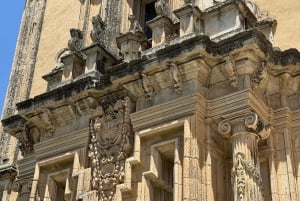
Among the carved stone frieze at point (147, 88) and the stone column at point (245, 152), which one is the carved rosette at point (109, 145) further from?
the stone column at point (245, 152)

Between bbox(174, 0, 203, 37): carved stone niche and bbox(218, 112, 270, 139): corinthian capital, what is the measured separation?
202cm

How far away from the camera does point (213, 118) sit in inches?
419

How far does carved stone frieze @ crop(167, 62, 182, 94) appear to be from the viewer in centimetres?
1084

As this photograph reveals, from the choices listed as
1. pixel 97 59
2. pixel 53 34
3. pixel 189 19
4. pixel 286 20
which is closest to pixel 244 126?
pixel 189 19

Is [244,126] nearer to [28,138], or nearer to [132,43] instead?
[132,43]

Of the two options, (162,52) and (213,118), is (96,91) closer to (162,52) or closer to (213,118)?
(162,52)

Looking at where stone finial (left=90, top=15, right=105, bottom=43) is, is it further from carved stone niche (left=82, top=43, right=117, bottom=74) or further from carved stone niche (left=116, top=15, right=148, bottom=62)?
carved stone niche (left=116, top=15, right=148, bottom=62)

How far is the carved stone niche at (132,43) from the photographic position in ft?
40.9

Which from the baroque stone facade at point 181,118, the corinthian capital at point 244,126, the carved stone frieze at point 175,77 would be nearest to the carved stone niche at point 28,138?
the baroque stone facade at point 181,118

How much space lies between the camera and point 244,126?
1012cm

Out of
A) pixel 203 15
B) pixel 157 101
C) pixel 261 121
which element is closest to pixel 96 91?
pixel 157 101

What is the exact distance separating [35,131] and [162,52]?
386cm

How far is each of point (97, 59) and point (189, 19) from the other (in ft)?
7.95

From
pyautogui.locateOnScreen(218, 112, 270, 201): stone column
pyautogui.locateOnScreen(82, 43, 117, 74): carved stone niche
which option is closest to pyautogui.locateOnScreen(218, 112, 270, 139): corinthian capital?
pyautogui.locateOnScreen(218, 112, 270, 201): stone column
